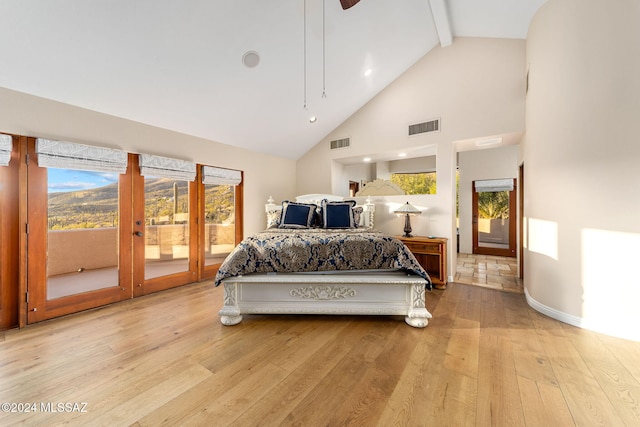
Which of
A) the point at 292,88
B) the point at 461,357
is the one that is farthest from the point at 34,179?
the point at 461,357

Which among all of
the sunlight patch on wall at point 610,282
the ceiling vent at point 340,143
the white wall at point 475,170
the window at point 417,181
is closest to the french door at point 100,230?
the ceiling vent at point 340,143

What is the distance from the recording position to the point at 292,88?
3764 millimetres

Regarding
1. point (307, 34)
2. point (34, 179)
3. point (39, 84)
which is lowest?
point (34, 179)

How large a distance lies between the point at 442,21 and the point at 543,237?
3184 mm

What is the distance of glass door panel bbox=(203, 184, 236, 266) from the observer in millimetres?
4199

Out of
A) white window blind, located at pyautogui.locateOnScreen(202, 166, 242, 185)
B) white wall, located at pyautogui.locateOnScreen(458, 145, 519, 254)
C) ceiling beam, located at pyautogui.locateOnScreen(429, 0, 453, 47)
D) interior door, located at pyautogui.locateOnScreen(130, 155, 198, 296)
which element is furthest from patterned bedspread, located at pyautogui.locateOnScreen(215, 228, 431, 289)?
white wall, located at pyautogui.locateOnScreen(458, 145, 519, 254)

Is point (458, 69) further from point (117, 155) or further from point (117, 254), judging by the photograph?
point (117, 254)

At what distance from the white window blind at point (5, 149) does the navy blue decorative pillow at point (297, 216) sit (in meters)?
2.86

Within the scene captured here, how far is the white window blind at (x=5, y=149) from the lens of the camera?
2.33m

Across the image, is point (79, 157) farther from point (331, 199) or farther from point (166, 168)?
point (331, 199)

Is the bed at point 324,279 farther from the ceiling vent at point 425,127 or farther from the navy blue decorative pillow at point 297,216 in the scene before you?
the ceiling vent at point 425,127

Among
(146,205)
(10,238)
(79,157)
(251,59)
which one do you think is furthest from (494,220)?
Answer: (10,238)

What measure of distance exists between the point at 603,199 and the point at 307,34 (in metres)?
3.55

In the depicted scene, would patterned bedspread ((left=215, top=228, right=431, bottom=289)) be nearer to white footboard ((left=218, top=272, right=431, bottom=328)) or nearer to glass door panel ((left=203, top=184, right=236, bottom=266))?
white footboard ((left=218, top=272, right=431, bottom=328))
